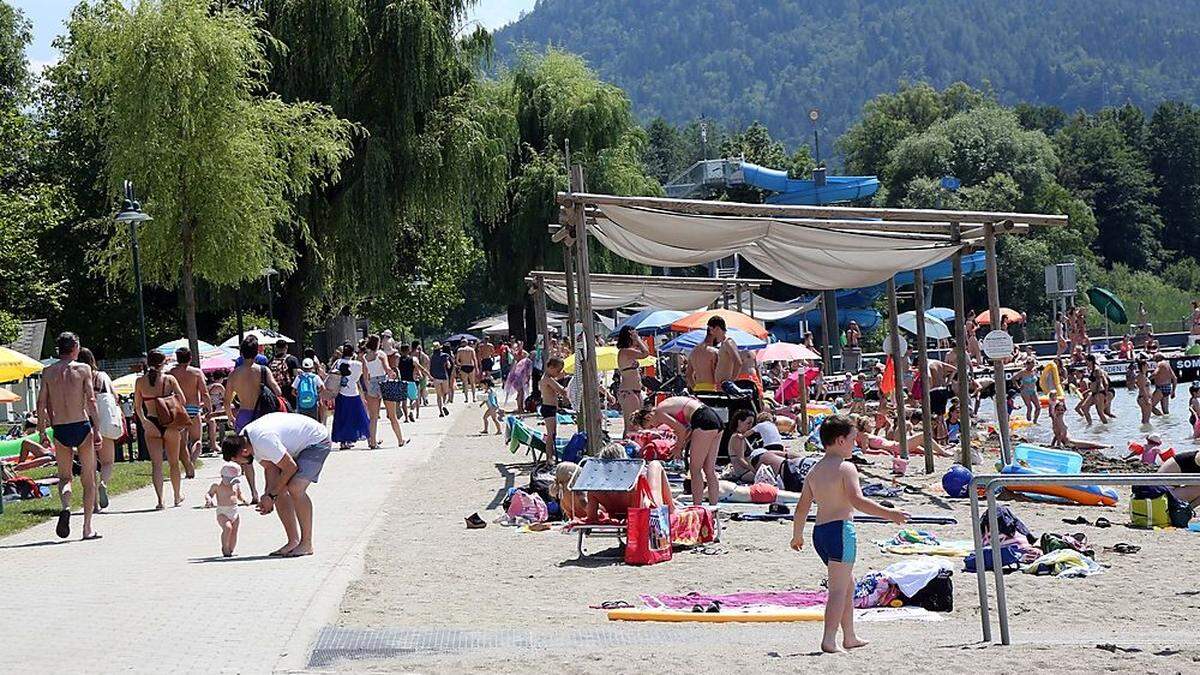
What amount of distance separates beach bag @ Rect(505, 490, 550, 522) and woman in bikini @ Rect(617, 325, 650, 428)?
5458mm

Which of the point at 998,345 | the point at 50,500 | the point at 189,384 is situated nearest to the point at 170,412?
the point at 189,384

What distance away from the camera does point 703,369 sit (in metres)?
16.0

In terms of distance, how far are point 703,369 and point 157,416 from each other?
5.68m

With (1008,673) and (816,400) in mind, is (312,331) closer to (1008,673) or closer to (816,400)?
(816,400)

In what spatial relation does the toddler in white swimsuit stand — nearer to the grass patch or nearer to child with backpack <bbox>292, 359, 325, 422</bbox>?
the grass patch

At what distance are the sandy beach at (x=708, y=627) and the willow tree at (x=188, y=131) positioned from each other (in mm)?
9877

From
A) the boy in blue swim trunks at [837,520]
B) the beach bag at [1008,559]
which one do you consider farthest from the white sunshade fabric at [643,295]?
the boy in blue swim trunks at [837,520]

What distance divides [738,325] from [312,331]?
2462 centimetres

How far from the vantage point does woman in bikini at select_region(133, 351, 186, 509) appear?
1466 cm

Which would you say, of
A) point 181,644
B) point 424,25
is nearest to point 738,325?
point 424,25

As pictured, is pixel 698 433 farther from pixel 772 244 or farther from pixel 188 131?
pixel 188 131

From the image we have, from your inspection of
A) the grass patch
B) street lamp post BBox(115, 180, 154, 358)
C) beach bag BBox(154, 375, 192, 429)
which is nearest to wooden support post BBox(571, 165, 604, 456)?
beach bag BBox(154, 375, 192, 429)

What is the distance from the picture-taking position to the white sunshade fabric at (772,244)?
48.0ft

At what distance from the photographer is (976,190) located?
71.7m
